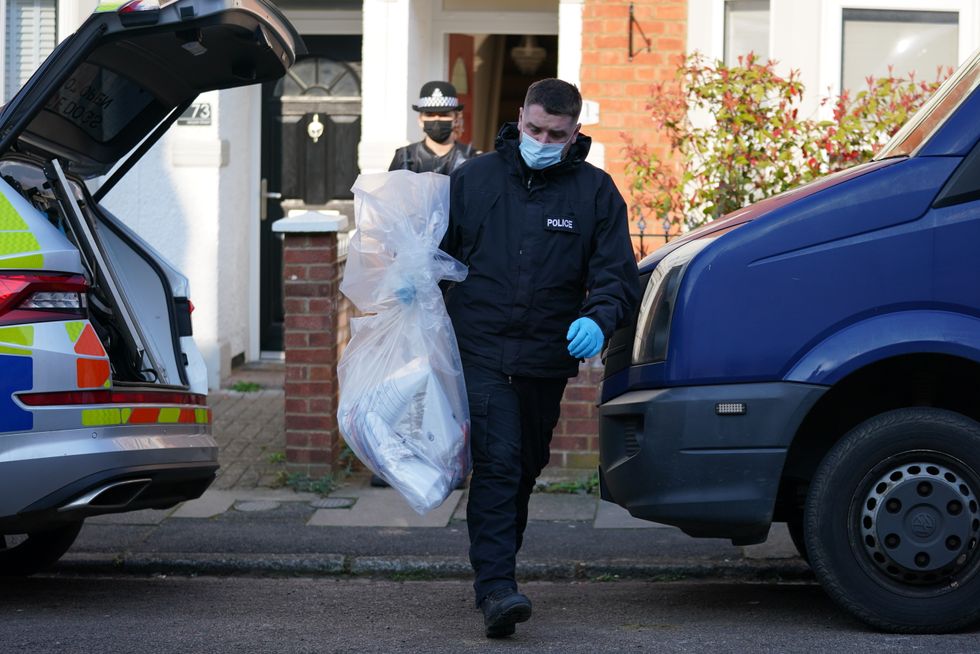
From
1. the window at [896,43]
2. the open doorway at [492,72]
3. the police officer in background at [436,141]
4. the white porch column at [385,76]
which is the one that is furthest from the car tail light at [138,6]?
the open doorway at [492,72]

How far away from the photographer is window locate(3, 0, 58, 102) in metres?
10.6

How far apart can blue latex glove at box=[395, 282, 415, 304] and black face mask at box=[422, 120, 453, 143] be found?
10.5 ft

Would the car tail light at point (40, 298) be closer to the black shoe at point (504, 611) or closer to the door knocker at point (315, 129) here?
the black shoe at point (504, 611)

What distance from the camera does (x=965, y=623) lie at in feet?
15.4

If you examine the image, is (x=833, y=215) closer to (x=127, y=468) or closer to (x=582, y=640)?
(x=582, y=640)

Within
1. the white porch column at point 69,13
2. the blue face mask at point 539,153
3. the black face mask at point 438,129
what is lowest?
the blue face mask at point 539,153

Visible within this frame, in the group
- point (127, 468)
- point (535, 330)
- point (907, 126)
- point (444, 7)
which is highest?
point (444, 7)

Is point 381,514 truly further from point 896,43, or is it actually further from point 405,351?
point 896,43

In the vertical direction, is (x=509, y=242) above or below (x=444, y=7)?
below

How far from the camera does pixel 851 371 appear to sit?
466 cm

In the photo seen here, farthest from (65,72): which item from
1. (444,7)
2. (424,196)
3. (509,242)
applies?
(444,7)

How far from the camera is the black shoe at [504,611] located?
15.8 feet

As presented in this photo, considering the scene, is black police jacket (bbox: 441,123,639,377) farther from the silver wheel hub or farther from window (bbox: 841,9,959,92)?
window (bbox: 841,9,959,92)

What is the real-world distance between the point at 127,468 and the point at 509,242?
1559mm
